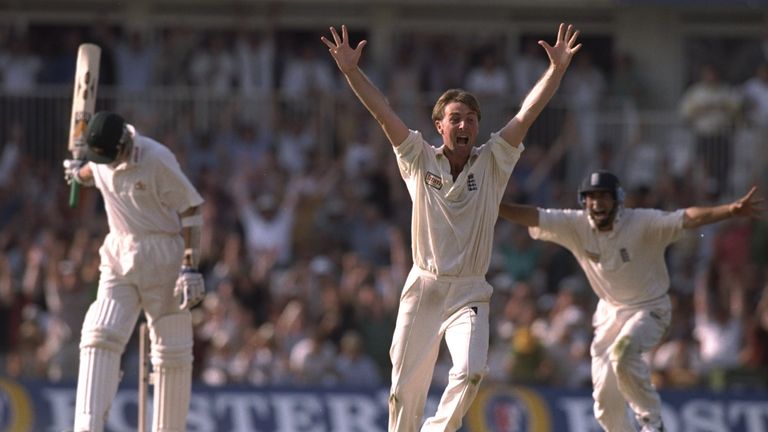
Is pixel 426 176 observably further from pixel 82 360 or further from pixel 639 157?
pixel 639 157

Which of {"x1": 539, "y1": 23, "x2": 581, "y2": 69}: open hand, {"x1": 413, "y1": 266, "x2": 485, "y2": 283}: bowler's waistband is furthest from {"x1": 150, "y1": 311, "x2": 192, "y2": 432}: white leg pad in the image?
{"x1": 539, "y1": 23, "x2": 581, "y2": 69}: open hand

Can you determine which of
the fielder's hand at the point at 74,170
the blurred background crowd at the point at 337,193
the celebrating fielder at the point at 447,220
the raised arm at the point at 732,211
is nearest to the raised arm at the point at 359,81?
the celebrating fielder at the point at 447,220

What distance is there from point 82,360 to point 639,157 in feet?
29.4

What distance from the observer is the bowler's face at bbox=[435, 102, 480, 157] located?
9570mm

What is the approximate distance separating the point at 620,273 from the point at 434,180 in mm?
2160

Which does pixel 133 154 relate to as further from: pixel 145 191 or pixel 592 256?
pixel 592 256

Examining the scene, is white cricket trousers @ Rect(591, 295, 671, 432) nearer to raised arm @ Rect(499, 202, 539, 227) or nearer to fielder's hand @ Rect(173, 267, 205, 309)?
raised arm @ Rect(499, 202, 539, 227)

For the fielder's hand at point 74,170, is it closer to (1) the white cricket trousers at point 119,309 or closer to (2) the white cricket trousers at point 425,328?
(1) the white cricket trousers at point 119,309

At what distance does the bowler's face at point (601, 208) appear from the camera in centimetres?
1121

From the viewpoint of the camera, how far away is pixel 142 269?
10641 mm

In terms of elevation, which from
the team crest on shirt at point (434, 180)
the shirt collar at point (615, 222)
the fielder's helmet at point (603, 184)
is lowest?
the shirt collar at point (615, 222)

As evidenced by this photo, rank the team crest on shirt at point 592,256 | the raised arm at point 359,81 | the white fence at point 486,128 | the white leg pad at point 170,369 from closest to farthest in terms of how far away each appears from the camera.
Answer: the raised arm at point 359,81
the white leg pad at point 170,369
the team crest on shirt at point 592,256
the white fence at point 486,128

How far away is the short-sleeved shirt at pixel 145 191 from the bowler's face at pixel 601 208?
8.13 ft

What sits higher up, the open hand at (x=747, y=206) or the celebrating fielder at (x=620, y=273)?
the open hand at (x=747, y=206)
